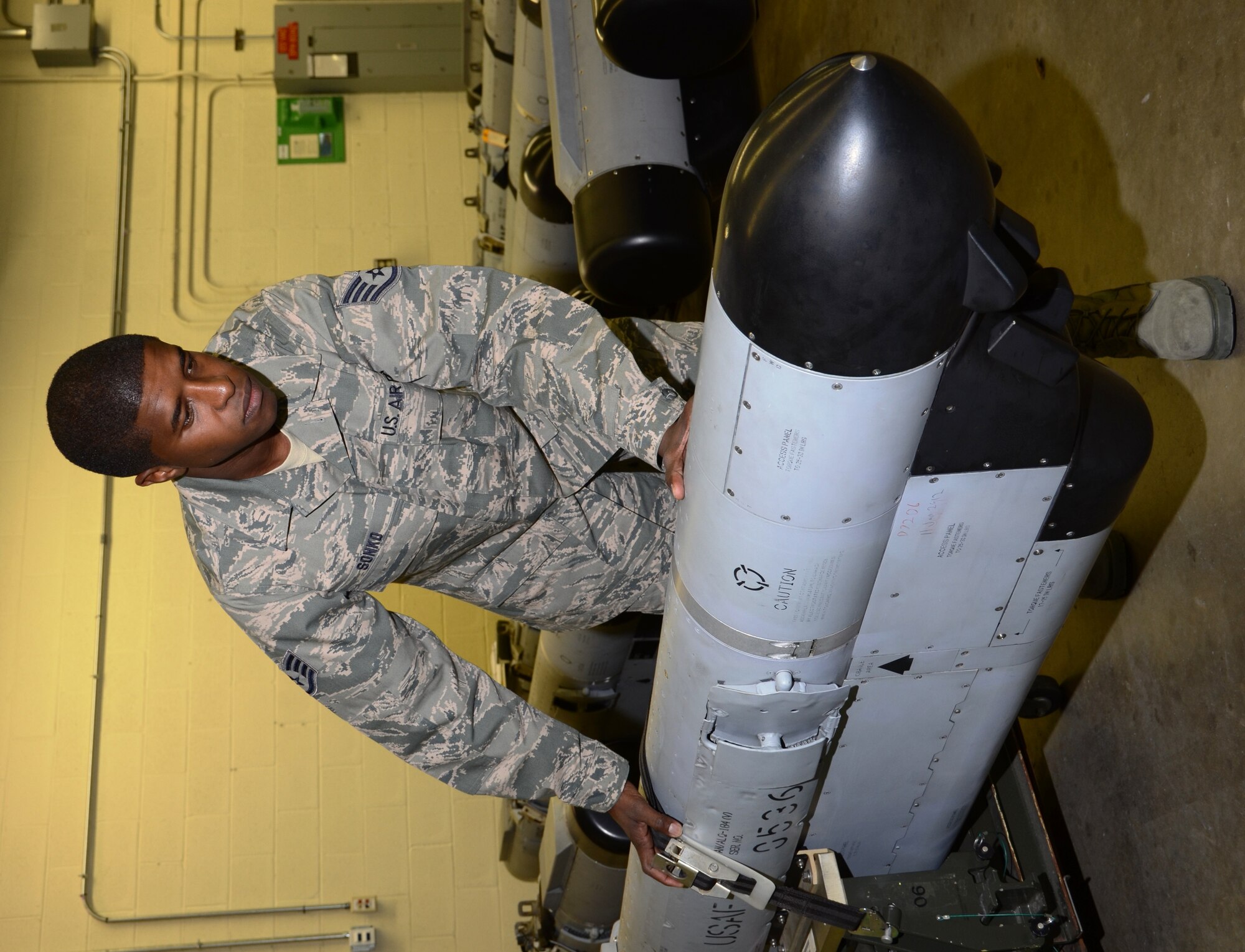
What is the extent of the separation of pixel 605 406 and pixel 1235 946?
1687mm

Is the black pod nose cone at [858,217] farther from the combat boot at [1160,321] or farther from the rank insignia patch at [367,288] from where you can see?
the rank insignia patch at [367,288]

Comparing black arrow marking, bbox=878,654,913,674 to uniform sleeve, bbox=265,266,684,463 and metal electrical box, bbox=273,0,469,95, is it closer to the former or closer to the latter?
uniform sleeve, bbox=265,266,684,463

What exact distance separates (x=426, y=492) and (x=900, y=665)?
1.07 meters

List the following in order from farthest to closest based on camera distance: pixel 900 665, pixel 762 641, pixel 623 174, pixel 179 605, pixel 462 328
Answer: pixel 179 605 → pixel 623 174 → pixel 462 328 → pixel 900 665 → pixel 762 641

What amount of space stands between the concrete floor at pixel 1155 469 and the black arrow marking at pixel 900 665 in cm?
67

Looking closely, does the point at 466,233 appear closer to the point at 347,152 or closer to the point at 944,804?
the point at 347,152

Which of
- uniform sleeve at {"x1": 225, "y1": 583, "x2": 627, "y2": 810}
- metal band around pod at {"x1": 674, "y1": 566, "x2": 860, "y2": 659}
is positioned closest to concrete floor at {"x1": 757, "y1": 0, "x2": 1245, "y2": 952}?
metal band around pod at {"x1": 674, "y1": 566, "x2": 860, "y2": 659}

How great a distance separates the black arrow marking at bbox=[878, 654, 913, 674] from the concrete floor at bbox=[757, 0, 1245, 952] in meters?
0.67

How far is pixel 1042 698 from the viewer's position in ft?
8.94

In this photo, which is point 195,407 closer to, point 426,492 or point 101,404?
point 101,404

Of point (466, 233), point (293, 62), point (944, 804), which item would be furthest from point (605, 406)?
point (293, 62)

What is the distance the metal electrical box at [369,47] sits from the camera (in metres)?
5.98

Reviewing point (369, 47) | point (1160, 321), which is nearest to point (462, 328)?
point (1160, 321)

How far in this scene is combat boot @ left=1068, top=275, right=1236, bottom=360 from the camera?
213 cm
